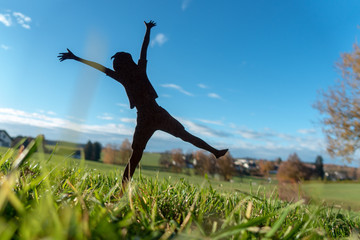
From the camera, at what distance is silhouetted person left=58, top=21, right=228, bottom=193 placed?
2.28m

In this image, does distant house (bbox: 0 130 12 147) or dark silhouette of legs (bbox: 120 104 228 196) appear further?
distant house (bbox: 0 130 12 147)

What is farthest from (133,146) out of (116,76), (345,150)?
(345,150)

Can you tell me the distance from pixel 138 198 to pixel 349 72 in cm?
1583

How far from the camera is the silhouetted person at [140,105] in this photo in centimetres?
228

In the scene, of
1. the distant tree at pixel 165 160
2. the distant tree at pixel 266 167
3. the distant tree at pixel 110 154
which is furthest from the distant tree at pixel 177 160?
the distant tree at pixel 266 167

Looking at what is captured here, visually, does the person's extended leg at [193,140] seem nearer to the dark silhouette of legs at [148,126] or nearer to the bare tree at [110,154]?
the dark silhouette of legs at [148,126]

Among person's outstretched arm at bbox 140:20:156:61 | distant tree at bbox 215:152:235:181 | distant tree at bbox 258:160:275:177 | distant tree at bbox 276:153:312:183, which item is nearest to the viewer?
person's outstretched arm at bbox 140:20:156:61

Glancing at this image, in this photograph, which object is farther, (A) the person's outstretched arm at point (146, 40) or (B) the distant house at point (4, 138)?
(B) the distant house at point (4, 138)

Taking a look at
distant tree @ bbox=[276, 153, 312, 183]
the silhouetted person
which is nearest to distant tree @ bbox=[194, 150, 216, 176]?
distant tree @ bbox=[276, 153, 312, 183]

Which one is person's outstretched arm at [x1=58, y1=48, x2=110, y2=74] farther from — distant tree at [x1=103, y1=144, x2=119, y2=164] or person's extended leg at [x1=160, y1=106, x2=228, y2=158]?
distant tree at [x1=103, y1=144, x2=119, y2=164]

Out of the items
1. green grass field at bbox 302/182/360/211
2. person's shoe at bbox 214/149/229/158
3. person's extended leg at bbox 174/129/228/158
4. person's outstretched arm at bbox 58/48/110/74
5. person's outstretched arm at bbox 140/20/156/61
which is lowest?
green grass field at bbox 302/182/360/211

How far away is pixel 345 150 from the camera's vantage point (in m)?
13.5

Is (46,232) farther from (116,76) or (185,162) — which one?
(185,162)

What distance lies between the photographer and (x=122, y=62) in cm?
234
